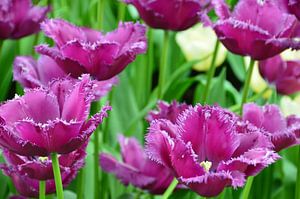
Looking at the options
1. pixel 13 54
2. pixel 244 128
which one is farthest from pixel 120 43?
pixel 13 54

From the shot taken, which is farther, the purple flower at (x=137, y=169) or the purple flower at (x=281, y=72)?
the purple flower at (x=281, y=72)

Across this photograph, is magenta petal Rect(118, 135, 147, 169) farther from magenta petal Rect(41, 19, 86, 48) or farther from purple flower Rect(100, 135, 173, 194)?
magenta petal Rect(41, 19, 86, 48)

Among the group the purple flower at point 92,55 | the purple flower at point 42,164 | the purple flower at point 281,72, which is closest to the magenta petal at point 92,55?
the purple flower at point 92,55

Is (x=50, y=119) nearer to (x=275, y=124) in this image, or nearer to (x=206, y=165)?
(x=206, y=165)

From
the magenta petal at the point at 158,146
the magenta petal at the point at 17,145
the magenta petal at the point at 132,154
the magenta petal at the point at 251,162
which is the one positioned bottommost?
the magenta petal at the point at 132,154

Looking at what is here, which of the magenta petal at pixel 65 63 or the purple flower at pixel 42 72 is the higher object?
the magenta petal at pixel 65 63

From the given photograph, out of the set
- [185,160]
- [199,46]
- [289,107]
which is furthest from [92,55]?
[199,46]

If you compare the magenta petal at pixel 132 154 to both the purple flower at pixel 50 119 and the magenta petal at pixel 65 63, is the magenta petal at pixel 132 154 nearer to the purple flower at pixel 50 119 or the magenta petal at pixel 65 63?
the magenta petal at pixel 65 63
